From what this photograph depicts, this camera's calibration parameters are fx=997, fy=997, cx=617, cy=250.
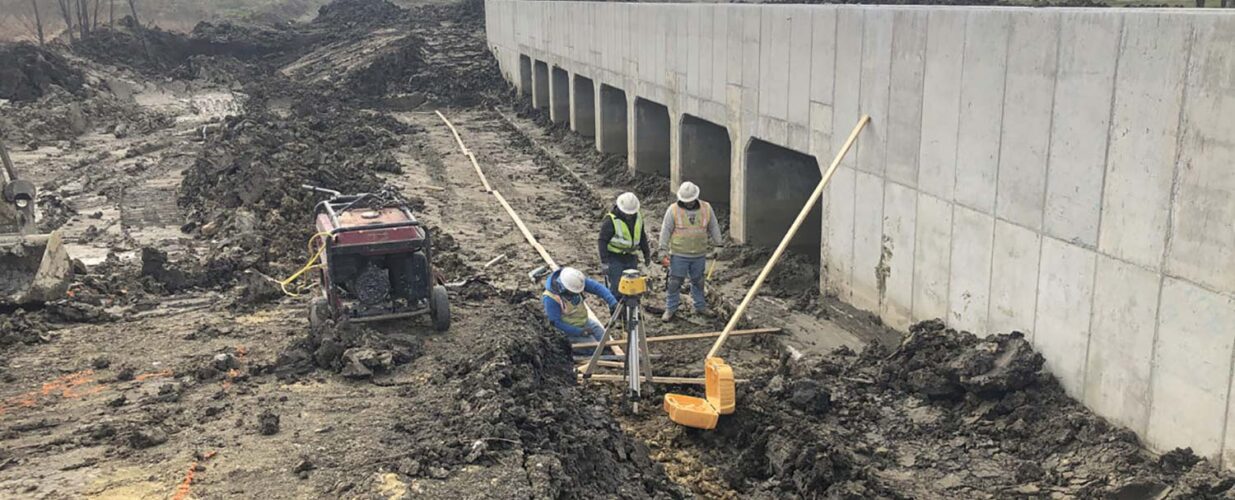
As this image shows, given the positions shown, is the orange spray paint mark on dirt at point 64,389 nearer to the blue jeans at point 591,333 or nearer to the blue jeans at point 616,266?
the blue jeans at point 591,333

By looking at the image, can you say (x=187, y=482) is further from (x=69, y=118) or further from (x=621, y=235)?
(x=69, y=118)

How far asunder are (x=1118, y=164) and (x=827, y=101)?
465 centimetres

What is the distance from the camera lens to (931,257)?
981 cm

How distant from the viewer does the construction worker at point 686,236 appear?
1122cm

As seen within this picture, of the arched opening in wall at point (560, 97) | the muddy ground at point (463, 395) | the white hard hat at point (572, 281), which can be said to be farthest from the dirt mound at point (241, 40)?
the white hard hat at point (572, 281)

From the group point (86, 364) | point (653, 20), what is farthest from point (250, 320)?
point (653, 20)

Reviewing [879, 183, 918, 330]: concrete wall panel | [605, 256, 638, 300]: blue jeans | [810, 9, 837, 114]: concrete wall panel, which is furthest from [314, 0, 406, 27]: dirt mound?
[879, 183, 918, 330]: concrete wall panel

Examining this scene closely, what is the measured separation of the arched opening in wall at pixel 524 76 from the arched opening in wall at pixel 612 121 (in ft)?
35.0

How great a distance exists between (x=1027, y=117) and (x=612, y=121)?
51.1ft

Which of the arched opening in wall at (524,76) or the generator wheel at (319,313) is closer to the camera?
the generator wheel at (319,313)

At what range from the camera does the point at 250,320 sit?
10.7 metres

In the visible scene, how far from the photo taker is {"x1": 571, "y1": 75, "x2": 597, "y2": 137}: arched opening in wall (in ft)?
85.6

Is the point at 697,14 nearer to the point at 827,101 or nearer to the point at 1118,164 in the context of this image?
the point at 827,101

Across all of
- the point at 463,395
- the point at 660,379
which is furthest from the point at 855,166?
the point at 463,395
